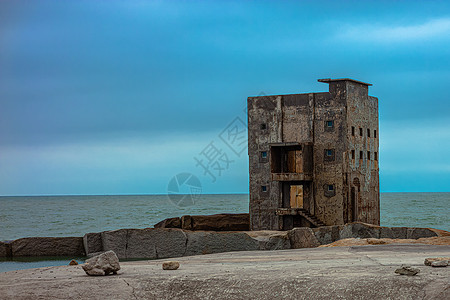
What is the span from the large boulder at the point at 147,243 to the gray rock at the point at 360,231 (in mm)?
7517

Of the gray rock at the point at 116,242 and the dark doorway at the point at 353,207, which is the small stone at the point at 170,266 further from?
the dark doorway at the point at 353,207

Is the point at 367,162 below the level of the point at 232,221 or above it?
above

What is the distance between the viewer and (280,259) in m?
16.0

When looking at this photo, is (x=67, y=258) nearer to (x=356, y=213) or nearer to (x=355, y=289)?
(x=356, y=213)

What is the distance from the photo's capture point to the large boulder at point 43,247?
3231 centimetres

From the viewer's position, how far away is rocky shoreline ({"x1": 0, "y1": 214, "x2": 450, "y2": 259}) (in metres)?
29.4

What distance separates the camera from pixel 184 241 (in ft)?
99.5

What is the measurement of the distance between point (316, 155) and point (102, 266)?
2681 centimetres

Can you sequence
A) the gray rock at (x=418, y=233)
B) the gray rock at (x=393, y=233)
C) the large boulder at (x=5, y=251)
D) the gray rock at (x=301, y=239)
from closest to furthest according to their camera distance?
1. the gray rock at (x=301, y=239)
2. the gray rock at (x=418, y=233)
3. the gray rock at (x=393, y=233)
4. the large boulder at (x=5, y=251)

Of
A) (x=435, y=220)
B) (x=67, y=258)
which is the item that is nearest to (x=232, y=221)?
(x=67, y=258)

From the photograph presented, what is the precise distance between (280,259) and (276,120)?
2387cm

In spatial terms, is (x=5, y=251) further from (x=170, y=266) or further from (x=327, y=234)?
(x=170, y=266)

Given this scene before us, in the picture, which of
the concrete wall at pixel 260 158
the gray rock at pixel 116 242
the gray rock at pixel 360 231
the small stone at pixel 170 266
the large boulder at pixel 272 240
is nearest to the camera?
the small stone at pixel 170 266

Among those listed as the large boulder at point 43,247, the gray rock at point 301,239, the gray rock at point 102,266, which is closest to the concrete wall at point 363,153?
the gray rock at point 301,239
